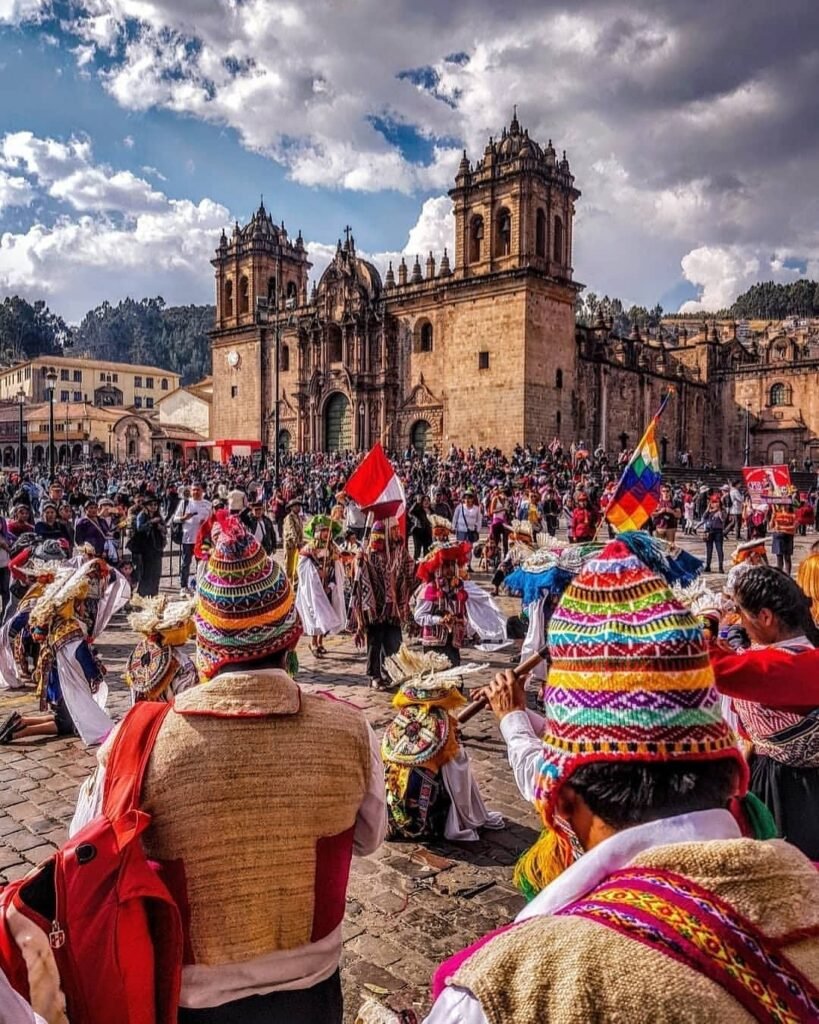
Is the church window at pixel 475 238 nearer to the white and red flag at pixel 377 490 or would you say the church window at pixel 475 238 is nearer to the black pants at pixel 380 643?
the white and red flag at pixel 377 490

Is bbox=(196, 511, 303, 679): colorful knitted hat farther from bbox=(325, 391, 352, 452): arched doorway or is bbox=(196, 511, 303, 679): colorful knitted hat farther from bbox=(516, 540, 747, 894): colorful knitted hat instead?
bbox=(325, 391, 352, 452): arched doorway

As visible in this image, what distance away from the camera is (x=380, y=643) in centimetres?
830

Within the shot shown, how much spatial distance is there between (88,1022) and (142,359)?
117631mm

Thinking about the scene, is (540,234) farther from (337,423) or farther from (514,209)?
(337,423)

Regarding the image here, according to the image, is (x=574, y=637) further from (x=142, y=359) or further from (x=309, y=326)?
(x=142, y=359)

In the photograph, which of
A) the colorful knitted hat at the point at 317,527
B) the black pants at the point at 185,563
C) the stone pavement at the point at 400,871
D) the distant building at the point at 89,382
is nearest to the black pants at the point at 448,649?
the stone pavement at the point at 400,871

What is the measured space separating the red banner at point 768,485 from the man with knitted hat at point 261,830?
18787 millimetres

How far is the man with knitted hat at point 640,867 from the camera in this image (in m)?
1.02

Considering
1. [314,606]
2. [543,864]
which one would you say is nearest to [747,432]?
[314,606]

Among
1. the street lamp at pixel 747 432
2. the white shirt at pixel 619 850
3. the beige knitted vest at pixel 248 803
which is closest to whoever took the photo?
the white shirt at pixel 619 850

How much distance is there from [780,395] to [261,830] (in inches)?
2222

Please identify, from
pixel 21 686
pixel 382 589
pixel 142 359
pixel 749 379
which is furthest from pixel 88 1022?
pixel 142 359

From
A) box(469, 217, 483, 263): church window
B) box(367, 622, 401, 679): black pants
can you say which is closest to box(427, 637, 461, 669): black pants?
box(367, 622, 401, 679): black pants

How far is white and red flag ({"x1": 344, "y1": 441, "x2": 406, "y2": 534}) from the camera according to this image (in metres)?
8.23
